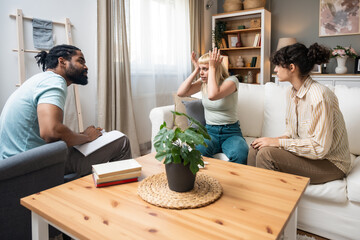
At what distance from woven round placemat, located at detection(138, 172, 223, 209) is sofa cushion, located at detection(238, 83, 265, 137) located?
1195 millimetres

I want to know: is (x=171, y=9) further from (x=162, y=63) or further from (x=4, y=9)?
(x=4, y=9)

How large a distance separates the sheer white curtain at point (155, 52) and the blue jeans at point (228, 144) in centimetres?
159

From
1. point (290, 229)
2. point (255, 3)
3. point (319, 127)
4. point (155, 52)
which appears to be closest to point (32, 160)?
point (290, 229)

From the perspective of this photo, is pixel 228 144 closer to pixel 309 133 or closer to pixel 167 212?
pixel 309 133

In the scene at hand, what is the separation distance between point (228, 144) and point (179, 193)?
37.0 inches

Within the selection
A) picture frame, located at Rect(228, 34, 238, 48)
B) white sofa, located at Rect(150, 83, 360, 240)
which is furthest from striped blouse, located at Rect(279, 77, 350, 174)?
picture frame, located at Rect(228, 34, 238, 48)

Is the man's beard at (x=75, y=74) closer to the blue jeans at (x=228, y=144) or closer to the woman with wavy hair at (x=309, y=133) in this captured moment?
the blue jeans at (x=228, y=144)

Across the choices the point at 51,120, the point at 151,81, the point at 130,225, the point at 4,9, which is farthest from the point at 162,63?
the point at 130,225

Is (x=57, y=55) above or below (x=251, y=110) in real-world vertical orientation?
above

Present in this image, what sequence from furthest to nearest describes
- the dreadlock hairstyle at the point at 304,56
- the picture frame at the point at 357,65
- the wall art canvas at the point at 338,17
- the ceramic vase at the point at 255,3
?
the ceramic vase at the point at 255,3, the wall art canvas at the point at 338,17, the picture frame at the point at 357,65, the dreadlock hairstyle at the point at 304,56

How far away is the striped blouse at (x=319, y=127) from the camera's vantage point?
149 centimetres

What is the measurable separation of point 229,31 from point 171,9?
1.19 meters

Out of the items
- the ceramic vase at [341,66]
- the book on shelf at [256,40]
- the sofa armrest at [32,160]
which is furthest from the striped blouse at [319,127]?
the book on shelf at [256,40]

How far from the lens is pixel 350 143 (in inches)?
76.0
